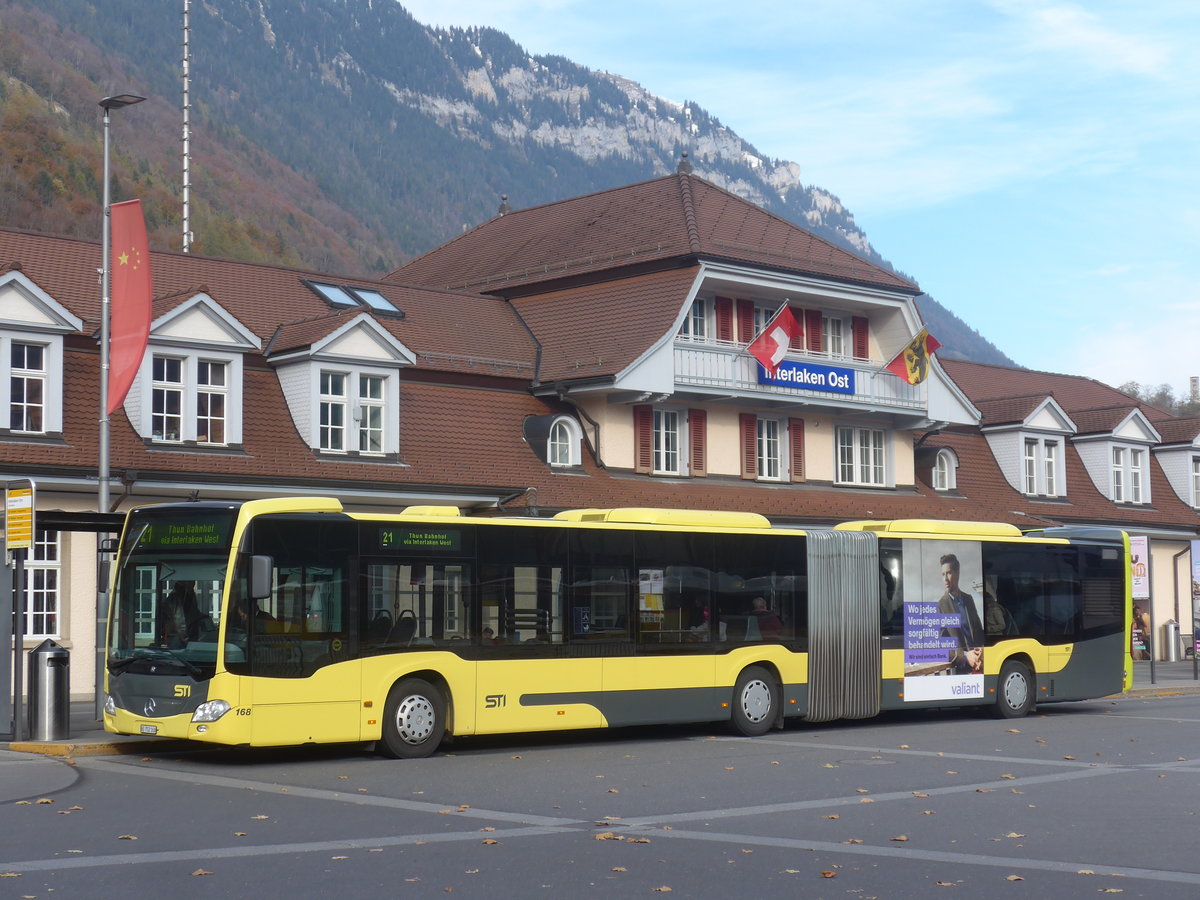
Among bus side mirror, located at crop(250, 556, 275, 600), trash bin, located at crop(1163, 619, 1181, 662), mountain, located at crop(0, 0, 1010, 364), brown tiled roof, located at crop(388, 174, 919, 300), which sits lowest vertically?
trash bin, located at crop(1163, 619, 1181, 662)

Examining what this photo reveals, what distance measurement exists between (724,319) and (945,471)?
9.65m

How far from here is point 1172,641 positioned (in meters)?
47.5

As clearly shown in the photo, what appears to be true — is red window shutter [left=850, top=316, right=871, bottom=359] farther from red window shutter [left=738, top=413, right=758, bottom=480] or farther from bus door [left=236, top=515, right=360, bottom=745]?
bus door [left=236, top=515, right=360, bottom=745]

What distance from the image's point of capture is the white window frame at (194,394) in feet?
89.1

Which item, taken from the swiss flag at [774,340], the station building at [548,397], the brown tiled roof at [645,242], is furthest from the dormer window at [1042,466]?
the swiss flag at [774,340]

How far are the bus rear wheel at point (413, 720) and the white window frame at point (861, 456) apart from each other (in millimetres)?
21897

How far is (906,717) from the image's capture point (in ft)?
88.5

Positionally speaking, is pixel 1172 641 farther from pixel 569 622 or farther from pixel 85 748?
pixel 85 748

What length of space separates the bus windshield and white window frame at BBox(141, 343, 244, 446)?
29.6 feet

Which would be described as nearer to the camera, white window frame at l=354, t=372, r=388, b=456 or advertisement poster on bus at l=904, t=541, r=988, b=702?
advertisement poster on bus at l=904, t=541, r=988, b=702

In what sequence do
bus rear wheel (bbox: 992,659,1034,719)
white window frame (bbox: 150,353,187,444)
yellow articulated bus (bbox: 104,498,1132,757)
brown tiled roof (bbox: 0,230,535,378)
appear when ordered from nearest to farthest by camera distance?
yellow articulated bus (bbox: 104,498,1132,757)
bus rear wheel (bbox: 992,659,1034,719)
white window frame (bbox: 150,353,187,444)
brown tiled roof (bbox: 0,230,535,378)

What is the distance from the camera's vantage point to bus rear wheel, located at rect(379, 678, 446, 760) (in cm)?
1869

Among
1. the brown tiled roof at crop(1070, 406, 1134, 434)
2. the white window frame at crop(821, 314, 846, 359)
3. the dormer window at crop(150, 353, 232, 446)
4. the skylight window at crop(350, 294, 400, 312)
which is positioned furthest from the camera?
the brown tiled roof at crop(1070, 406, 1134, 434)

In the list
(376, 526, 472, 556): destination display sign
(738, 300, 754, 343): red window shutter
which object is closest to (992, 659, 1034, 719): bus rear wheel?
(376, 526, 472, 556): destination display sign
